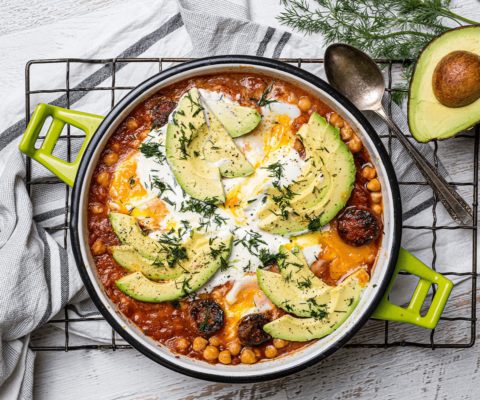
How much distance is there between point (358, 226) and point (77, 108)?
7.13 feet

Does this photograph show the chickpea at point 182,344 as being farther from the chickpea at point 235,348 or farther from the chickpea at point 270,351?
the chickpea at point 270,351

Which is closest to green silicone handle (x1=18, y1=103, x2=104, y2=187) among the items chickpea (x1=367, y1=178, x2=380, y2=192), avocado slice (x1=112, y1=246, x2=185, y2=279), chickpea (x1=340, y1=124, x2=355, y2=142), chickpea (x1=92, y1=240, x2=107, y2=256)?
chickpea (x1=92, y1=240, x2=107, y2=256)

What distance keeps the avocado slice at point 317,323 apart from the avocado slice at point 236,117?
1151 millimetres

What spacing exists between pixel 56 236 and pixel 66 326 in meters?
0.65

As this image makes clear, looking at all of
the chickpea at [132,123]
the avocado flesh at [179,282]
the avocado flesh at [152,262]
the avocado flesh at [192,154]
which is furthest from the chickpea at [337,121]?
the chickpea at [132,123]

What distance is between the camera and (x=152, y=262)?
8.61ft

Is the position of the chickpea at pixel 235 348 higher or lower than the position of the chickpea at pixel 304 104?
lower

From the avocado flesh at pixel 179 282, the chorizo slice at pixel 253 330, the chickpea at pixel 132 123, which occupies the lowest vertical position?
the chorizo slice at pixel 253 330

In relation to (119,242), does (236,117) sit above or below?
above

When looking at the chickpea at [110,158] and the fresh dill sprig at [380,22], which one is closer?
the chickpea at [110,158]

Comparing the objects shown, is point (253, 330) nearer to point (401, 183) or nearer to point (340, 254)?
point (340, 254)

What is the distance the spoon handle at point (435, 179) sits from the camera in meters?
2.77

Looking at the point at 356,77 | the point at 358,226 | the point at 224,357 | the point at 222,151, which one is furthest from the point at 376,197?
the point at 224,357

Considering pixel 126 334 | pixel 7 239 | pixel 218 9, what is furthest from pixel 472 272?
pixel 7 239
